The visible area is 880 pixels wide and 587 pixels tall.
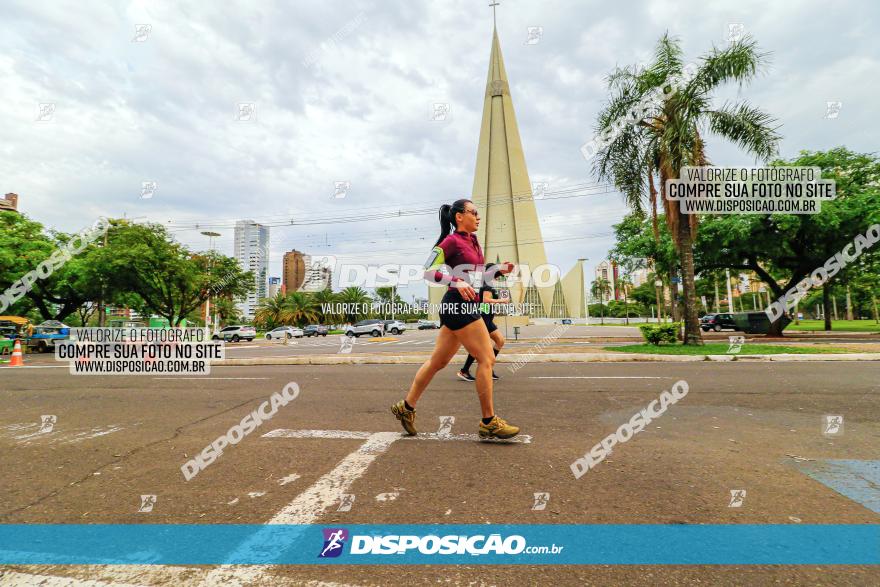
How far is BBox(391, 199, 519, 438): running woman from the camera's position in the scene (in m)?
3.50

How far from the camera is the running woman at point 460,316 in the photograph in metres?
3.50

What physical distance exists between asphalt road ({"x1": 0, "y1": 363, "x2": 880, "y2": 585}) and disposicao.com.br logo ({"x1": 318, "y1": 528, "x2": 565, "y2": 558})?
0.14 meters

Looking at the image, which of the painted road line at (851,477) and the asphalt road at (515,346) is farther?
the asphalt road at (515,346)

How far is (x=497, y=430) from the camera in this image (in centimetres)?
349

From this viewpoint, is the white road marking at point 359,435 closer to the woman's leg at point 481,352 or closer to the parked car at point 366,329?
the woman's leg at point 481,352

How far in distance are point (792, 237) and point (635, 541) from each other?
76.4 ft

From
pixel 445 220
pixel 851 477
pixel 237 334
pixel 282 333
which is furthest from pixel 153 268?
pixel 851 477

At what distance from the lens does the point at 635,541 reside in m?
1.95

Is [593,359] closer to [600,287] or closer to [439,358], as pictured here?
[439,358]

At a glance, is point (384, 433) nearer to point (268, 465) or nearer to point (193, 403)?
point (268, 465)

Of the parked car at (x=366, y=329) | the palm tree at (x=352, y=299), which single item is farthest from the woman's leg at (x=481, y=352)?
the palm tree at (x=352, y=299)

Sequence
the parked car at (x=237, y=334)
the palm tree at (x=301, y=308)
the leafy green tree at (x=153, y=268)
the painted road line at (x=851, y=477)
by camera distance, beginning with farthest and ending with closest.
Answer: the palm tree at (x=301, y=308), the parked car at (x=237, y=334), the leafy green tree at (x=153, y=268), the painted road line at (x=851, y=477)
